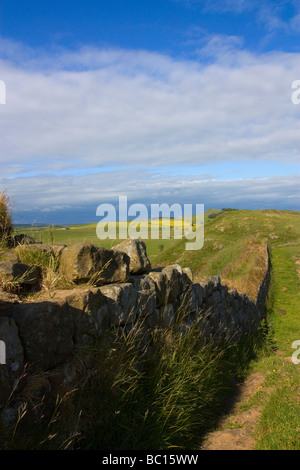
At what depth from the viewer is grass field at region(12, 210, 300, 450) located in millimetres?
4801

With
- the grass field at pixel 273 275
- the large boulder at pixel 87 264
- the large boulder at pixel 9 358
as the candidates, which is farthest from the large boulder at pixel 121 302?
the large boulder at pixel 9 358

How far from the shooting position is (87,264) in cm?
449

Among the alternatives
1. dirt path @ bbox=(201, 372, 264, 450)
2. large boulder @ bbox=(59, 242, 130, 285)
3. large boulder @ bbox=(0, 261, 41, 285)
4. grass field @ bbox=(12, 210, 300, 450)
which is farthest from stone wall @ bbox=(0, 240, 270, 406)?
dirt path @ bbox=(201, 372, 264, 450)

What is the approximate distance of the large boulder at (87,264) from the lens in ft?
14.6

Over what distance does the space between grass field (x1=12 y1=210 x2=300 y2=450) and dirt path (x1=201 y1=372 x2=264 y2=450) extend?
5.8 inches

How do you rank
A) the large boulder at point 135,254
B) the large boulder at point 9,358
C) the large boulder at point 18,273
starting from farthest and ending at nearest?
the large boulder at point 135,254 < the large boulder at point 18,273 < the large boulder at point 9,358

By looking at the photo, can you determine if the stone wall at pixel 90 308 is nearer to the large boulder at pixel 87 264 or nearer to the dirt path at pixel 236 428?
the large boulder at pixel 87 264

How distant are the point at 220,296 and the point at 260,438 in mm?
4504

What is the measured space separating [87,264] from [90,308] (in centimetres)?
78

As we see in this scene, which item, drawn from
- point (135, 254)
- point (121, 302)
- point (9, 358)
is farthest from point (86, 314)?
point (135, 254)

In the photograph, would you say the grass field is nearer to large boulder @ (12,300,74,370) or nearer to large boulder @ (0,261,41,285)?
large boulder @ (0,261,41,285)

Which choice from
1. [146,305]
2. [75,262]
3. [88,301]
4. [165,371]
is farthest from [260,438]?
[75,262]

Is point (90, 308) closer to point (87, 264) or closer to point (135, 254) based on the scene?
point (87, 264)
